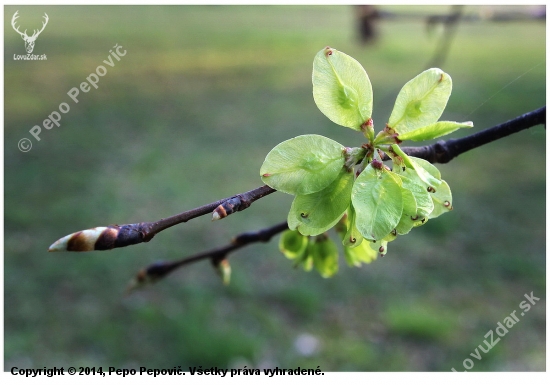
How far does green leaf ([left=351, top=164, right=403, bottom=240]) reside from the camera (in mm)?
514

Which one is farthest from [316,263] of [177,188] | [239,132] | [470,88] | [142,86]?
[142,86]

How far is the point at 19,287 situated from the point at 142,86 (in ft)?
8.46

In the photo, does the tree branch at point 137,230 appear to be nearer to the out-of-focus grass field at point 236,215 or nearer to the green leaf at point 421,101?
the green leaf at point 421,101

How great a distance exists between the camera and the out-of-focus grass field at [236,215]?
2.16 metres

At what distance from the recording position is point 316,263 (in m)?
0.83

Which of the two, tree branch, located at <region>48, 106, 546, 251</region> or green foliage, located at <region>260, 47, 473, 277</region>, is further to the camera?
green foliage, located at <region>260, 47, 473, 277</region>

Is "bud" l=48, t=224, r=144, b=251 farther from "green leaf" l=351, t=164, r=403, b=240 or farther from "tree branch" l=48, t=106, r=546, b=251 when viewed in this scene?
"green leaf" l=351, t=164, r=403, b=240

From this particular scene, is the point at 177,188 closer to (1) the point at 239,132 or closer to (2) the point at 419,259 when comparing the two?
(1) the point at 239,132

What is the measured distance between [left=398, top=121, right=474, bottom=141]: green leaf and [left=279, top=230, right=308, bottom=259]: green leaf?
0.27m
